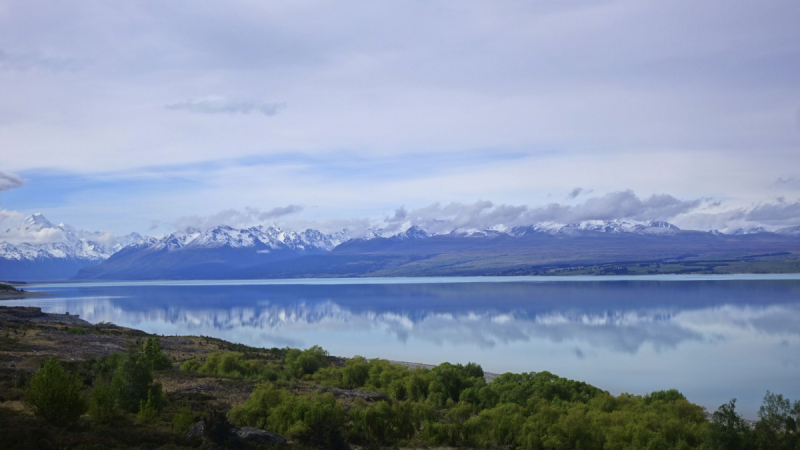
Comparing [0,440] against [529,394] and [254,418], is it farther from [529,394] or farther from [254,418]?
[529,394]

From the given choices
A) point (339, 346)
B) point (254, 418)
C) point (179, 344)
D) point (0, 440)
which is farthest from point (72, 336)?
point (0, 440)

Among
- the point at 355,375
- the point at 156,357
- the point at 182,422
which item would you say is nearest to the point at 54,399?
the point at 182,422

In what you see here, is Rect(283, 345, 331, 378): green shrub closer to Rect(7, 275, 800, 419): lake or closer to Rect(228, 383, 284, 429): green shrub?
Rect(228, 383, 284, 429): green shrub

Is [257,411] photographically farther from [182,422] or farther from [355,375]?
[355,375]

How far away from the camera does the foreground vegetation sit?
48.2ft

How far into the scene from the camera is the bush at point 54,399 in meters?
14.5

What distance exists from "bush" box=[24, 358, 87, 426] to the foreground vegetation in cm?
3

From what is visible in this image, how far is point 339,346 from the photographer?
174ft

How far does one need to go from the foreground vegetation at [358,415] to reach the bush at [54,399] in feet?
0.08

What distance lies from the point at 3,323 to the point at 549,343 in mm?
43010

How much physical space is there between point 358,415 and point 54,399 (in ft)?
28.5

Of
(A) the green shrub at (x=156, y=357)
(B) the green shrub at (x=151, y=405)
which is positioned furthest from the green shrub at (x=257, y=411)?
(A) the green shrub at (x=156, y=357)

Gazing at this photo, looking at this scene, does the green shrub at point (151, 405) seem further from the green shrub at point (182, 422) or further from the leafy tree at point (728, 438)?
the leafy tree at point (728, 438)

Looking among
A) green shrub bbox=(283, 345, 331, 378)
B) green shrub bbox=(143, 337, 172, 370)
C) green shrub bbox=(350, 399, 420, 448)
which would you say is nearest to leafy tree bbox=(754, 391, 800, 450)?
green shrub bbox=(350, 399, 420, 448)
